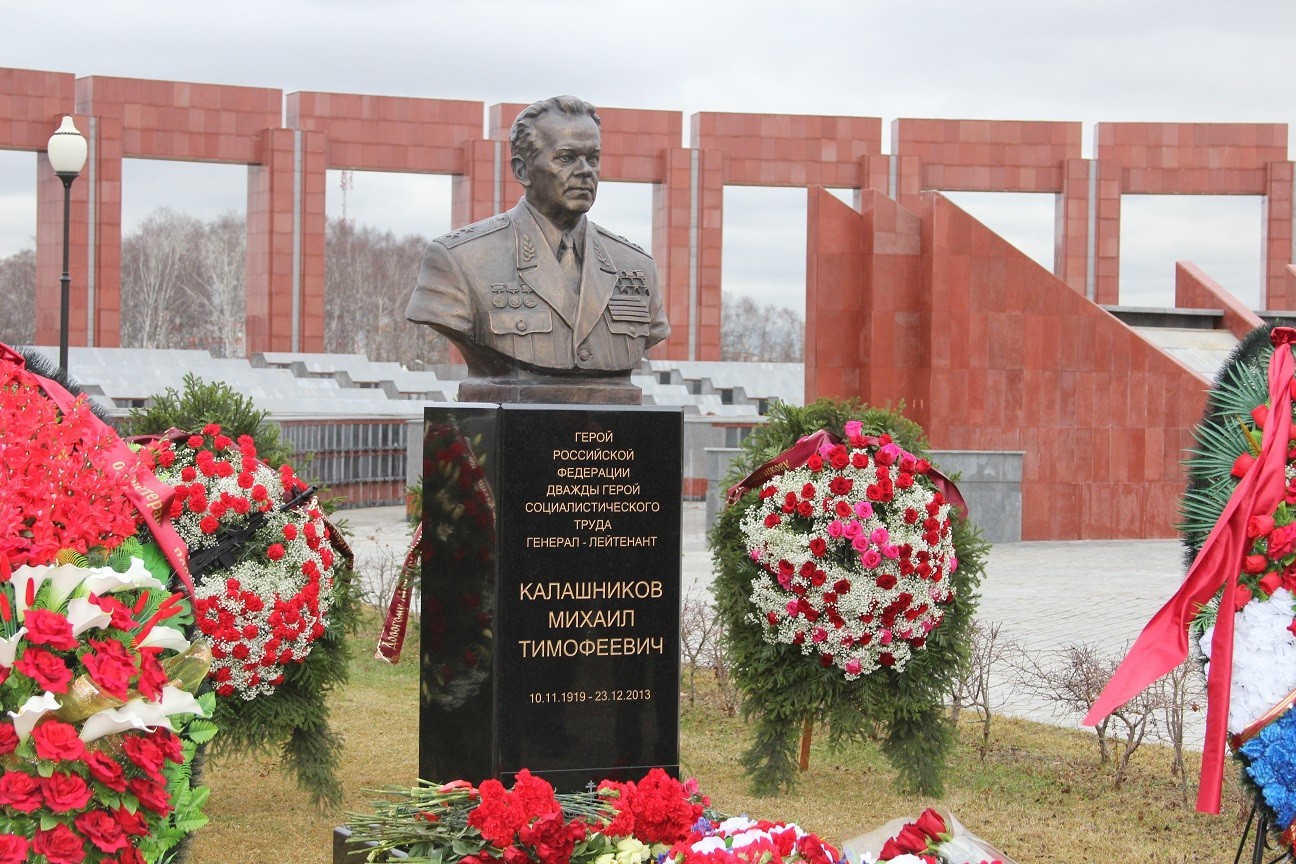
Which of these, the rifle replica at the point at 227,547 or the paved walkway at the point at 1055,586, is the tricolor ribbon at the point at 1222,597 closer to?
the rifle replica at the point at 227,547

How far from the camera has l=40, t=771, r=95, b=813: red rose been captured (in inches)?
103

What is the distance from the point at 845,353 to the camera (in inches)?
624

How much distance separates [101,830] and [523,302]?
9.36 feet

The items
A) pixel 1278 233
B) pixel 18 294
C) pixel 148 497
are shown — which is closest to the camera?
pixel 148 497

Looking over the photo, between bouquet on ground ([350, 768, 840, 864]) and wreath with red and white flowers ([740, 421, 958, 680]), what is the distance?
2.07 metres

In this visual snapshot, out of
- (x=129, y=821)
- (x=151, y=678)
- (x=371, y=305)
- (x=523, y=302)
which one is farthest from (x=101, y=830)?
(x=371, y=305)

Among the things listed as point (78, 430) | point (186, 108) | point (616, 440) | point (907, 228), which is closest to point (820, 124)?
point (186, 108)

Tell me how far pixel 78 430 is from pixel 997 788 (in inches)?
190

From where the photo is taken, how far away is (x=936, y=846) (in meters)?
2.80

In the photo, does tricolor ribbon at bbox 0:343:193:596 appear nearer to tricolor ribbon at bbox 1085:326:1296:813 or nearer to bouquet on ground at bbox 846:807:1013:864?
bouquet on ground at bbox 846:807:1013:864

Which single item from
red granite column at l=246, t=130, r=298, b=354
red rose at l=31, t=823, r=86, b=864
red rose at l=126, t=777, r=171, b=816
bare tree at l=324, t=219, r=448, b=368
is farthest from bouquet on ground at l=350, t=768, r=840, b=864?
bare tree at l=324, t=219, r=448, b=368

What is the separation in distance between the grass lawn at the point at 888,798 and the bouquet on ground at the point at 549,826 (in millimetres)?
843

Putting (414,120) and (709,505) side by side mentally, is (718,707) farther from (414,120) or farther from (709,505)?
(414,120)

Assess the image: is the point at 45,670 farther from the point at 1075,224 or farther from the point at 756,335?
the point at 756,335
